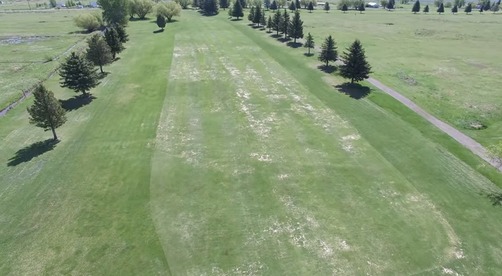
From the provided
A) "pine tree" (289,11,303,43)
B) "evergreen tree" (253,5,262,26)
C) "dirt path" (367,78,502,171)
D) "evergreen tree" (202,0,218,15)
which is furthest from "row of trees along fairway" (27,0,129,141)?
"evergreen tree" (202,0,218,15)

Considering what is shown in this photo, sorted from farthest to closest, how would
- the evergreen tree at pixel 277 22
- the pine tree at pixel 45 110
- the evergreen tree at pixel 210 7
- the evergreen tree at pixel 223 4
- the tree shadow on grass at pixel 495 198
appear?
the evergreen tree at pixel 223 4, the evergreen tree at pixel 210 7, the evergreen tree at pixel 277 22, the pine tree at pixel 45 110, the tree shadow on grass at pixel 495 198

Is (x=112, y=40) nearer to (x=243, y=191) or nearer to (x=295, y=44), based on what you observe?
(x=295, y=44)

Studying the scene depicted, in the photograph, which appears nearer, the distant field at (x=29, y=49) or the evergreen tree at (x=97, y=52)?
the distant field at (x=29, y=49)

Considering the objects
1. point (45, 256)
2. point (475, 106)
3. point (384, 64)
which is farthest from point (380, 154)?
point (384, 64)

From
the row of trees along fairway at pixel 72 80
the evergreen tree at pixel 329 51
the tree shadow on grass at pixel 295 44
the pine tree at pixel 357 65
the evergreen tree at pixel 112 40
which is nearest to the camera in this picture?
the row of trees along fairway at pixel 72 80

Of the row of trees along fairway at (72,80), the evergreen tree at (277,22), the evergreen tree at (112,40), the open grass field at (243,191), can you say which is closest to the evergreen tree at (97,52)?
the row of trees along fairway at (72,80)

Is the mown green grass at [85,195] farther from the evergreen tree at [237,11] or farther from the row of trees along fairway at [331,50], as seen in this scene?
the evergreen tree at [237,11]

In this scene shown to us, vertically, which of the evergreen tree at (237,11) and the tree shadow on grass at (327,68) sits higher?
the evergreen tree at (237,11)
